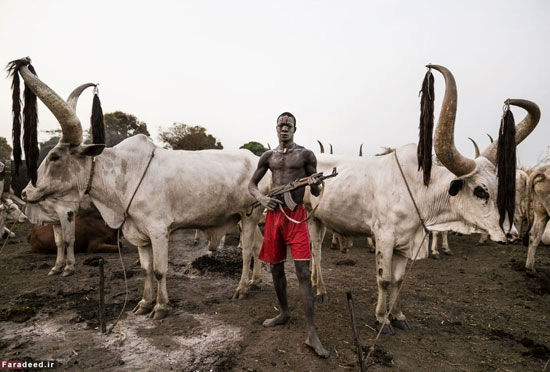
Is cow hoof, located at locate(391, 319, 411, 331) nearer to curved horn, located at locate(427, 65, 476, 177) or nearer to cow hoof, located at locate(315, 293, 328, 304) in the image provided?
cow hoof, located at locate(315, 293, 328, 304)

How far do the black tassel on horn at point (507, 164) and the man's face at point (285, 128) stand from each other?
2.22 meters

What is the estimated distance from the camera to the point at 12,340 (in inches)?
145

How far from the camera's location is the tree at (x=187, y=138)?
3023 cm

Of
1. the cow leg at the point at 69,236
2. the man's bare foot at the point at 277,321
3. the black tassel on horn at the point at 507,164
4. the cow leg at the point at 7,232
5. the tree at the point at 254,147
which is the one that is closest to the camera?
the black tassel on horn at the point at 507,164

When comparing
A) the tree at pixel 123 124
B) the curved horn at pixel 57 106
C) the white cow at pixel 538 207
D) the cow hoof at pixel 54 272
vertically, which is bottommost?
the cow hoof at pixel 54 272

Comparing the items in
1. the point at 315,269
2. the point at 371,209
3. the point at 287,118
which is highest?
the point at 287,118

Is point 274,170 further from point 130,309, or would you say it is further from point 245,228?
point 130,309

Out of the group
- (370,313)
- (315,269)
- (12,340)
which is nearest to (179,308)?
(12,340)

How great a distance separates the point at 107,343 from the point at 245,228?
7.82 ft

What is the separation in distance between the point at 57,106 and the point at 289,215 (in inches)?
123

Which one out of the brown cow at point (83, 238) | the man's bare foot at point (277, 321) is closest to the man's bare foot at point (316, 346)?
the man's bare foot at point (277, 321)

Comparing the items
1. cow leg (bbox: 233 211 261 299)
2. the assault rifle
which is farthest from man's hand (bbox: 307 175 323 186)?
cow leg (bbox: 233 211 261 299)

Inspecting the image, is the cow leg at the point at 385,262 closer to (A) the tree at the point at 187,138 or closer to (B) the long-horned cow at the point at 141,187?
(B) the long-horned cow at the point at 141,187

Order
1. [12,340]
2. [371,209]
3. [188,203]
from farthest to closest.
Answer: [188,203]
[371,209]
[12,340]
